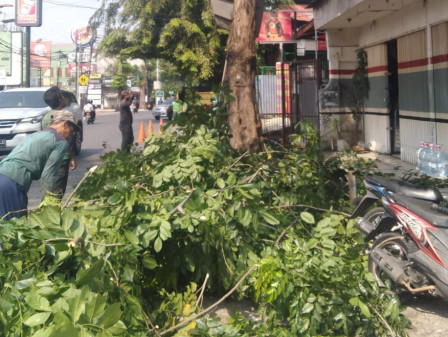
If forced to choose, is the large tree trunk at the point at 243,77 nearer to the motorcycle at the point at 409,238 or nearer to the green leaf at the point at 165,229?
the motorcycle at the point at 409,238

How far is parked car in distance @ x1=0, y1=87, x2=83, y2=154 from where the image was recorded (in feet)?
50.2

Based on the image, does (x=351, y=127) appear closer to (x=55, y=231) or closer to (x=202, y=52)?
(x=202, y=52)

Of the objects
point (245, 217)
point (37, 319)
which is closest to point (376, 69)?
point (245, 217)

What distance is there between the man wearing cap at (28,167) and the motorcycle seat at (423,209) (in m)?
2.76

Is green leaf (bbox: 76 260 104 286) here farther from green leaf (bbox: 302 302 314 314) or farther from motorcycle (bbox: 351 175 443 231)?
motorcycle (bbox: 351 175 443 231)

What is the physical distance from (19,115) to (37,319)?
1367 centimetres

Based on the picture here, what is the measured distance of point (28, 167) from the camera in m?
5.10

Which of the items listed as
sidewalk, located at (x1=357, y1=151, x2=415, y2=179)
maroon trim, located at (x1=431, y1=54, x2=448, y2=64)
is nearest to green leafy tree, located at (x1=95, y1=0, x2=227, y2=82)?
sidewalk, located at (x1=357, y1=151, x2=415, y2=179)

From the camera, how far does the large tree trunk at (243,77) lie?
304 inches

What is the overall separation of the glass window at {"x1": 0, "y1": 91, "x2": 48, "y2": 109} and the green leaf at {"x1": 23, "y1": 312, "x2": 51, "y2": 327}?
14.3 m

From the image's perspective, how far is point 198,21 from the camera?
27.3 metres

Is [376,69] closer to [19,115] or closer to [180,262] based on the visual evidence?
[19,115]

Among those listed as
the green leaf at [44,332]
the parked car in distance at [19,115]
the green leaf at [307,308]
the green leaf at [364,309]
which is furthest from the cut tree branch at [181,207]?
the parked car in distance at [19,115]

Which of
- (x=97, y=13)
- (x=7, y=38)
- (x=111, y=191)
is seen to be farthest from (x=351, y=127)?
(x=7, y=38)
